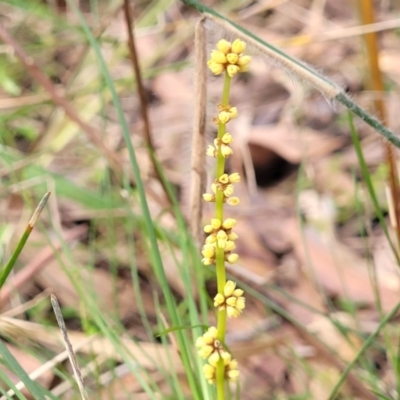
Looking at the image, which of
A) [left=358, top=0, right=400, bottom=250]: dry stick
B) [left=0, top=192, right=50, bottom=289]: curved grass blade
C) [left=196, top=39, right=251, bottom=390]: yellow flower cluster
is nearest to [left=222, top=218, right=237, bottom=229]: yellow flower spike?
[left=196, top=39, right=251, bottom=390]: yellow flower cluster

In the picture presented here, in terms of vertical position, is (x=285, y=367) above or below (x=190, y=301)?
below

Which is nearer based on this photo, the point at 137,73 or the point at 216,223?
the point at 216,223

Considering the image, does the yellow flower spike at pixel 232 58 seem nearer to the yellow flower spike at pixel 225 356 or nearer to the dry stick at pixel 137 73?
the yellow flower spike at pixel 225 356

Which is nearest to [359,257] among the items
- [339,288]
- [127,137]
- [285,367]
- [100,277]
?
[339,288]

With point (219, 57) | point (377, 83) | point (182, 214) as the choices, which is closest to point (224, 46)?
point (219, 57)

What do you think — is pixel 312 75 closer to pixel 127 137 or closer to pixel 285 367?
pixel 127 137

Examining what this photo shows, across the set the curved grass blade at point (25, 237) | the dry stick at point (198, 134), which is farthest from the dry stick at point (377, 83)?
the curved grass blade at point (25, 237)

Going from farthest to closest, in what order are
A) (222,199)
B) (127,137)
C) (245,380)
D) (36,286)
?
(36,286) < (245,380) < (127,137) < (222,199)

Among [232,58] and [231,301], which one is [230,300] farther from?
[232,58]

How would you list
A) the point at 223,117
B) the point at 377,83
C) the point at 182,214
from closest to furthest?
the point at 223,117 < the point at 377,83 < the point at 182,214
